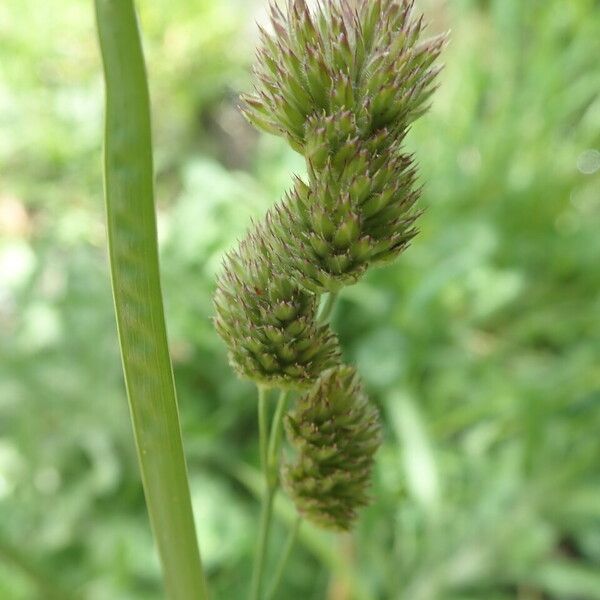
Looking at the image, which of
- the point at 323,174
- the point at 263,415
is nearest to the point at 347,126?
the point at 323,174

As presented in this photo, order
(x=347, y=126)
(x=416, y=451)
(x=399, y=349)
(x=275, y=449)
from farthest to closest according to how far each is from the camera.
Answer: (x=399, y=349) → (x=416, y=451) → (x=275, y=449) → (x=347, y=126)

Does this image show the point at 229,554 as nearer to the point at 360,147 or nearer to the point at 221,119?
the point at 360,147

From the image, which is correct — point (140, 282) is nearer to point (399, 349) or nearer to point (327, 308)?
point (327, 308)

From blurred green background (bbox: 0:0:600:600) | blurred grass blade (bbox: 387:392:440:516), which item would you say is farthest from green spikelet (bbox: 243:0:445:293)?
blurred grass blade (bbox: 387:392:440:516)

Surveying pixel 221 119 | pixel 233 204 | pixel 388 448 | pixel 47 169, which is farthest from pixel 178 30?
pixel 388 448

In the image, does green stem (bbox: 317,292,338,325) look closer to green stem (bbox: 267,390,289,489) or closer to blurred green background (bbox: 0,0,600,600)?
green stem (bbox: 267,390,289,489)

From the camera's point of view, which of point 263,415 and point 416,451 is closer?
point 263,415
